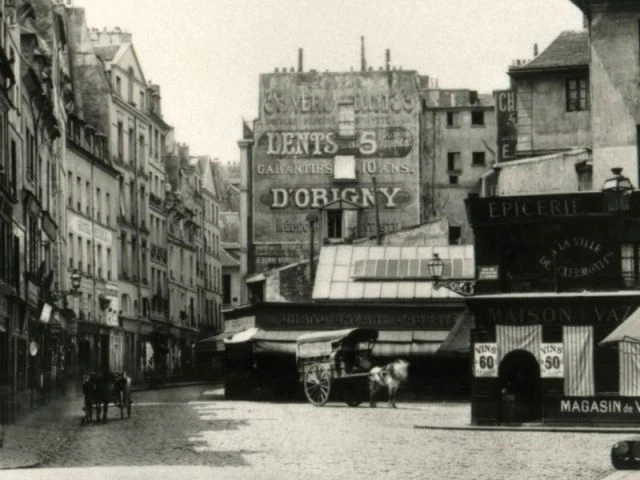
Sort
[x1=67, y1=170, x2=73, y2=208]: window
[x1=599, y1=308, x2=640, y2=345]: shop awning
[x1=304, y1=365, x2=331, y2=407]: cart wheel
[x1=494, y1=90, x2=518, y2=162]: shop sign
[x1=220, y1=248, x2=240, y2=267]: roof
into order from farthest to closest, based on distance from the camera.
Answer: [x1=220, y1=248, x2=240, y2=267]: roof
[x1=494, y1=90, x2=518, y2=162]: shop sign
[x1=67, y1=170, x2=73, y2=208]: window
[x1=304, y1=365, x2=331, y2=407]: cart wheel
[x1=599, y1=308, x2=640, y2=345]: shop awning

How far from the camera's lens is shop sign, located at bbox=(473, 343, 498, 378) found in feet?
110

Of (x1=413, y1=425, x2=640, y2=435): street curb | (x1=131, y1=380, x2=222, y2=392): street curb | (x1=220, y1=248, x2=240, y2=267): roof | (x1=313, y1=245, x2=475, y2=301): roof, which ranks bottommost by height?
(x1=131, y1=380, x2=222, y2=392): street curb

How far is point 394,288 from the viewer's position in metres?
55.2

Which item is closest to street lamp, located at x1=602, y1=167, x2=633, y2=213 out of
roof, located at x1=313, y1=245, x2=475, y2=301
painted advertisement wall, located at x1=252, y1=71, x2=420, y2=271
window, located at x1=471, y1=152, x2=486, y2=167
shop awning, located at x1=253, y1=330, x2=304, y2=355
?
shop awning, located at x1=253, y1=330, x2=304, y2=355

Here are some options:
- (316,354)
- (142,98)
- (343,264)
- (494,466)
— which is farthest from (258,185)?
(494,466)

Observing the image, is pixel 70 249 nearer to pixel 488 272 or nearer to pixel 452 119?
pixel 452 119

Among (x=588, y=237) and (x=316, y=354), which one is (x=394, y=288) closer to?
(x=316, y=354)

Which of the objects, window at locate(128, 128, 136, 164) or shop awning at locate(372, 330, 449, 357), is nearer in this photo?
shop awning at locate(372, 330, 449, 357)

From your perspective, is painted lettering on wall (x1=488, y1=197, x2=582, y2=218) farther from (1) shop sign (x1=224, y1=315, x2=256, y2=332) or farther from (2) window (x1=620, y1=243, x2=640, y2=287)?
(1) shop sign (x1=224, y1=315, x2=256, y2=332)

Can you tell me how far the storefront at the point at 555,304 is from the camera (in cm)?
3256

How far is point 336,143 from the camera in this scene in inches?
3209

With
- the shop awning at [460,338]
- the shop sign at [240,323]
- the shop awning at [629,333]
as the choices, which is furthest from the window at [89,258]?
the shop awning at [629,333]

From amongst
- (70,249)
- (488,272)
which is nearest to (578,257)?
(488,272)

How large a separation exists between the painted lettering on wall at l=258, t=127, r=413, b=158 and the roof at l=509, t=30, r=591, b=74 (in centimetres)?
3334
